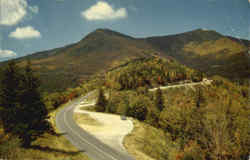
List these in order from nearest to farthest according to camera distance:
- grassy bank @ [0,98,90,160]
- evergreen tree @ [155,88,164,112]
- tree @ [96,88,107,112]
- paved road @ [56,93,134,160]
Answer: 1. grassy bank @ [0,98,90,160]
2. paved road @ [56,93,134,160]
3. tree @ [96,88,107,112]
4. evergreen tree @ [155,88,164,112]

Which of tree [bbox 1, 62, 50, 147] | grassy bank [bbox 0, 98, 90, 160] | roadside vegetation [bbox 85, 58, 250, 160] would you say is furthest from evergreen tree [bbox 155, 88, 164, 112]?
tree [bbox 1, 62, 50, 147]

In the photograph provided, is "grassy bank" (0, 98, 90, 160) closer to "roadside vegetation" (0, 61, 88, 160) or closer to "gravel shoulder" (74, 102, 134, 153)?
"roadside vegetation" (0, 61, 88, 160)

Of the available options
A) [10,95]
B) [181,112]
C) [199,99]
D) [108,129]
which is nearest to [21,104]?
[10,95]

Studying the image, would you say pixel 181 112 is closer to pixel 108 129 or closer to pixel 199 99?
pixel 199 99

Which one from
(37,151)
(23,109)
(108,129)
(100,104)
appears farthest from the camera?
(100,104)

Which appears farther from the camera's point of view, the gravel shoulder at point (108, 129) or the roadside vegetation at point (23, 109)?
the gravel shoulder at point (108, 129)

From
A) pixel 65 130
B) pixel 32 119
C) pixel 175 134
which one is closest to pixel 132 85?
pixel 175 134

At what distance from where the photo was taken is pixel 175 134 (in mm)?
70500

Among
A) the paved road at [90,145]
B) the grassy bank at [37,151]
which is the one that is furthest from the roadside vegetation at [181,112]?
the grassy bank at [37,151]

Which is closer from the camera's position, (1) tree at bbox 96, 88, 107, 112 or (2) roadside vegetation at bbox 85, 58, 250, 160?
(2) roadside vegetation at bbox 85, 58, 250, 160

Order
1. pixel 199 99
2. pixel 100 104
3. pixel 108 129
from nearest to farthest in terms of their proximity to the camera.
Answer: pixel 108 129 < pixel 100 104 < pixel 199 99

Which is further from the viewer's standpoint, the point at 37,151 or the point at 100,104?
the point at 100,104

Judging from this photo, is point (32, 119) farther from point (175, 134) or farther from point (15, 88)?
point (175, 134)

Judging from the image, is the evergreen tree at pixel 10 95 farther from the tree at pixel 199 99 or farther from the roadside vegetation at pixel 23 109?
the tree at pixel 199 99
